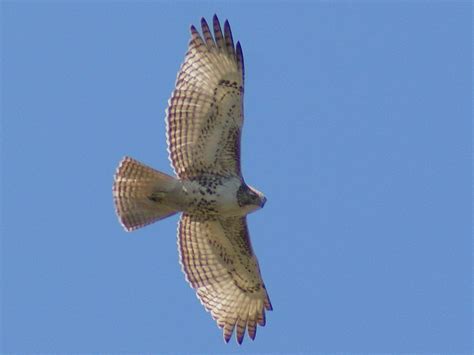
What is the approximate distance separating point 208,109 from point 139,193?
3.92 ft

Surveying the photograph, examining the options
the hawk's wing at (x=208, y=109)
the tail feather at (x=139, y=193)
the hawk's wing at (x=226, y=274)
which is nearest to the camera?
the tail feather at (x=139, y=193)

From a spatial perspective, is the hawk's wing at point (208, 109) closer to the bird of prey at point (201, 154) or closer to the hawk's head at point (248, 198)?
the bird of prey at point (201, 154)

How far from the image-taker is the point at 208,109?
55.1ft

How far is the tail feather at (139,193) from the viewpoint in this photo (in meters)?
16.5

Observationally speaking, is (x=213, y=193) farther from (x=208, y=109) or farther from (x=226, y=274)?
(x=226, y=274)

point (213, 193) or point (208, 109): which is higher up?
point (208, 109)

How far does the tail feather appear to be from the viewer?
16.5m

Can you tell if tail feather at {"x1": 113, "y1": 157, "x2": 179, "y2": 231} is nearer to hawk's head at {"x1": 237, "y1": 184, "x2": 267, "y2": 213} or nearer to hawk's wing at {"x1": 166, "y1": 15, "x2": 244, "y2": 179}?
hawk's wing at {"x1": 166, "y1": 15, "x2": 244, "y2": 179}

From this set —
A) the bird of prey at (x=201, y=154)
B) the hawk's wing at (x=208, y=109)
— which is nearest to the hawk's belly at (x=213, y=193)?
the bird of prey at (x=201, y=154)

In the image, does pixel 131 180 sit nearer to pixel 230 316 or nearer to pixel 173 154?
pixel 173 154

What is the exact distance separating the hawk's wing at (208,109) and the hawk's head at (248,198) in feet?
0.90

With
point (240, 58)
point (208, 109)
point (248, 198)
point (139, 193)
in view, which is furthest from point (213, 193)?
point (240, 58)

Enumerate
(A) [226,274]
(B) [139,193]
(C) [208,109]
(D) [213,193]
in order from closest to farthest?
(B) [139,193], (D) [213,193], (C) [208,109], (A) [226,274]

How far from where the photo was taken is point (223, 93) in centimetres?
1677
